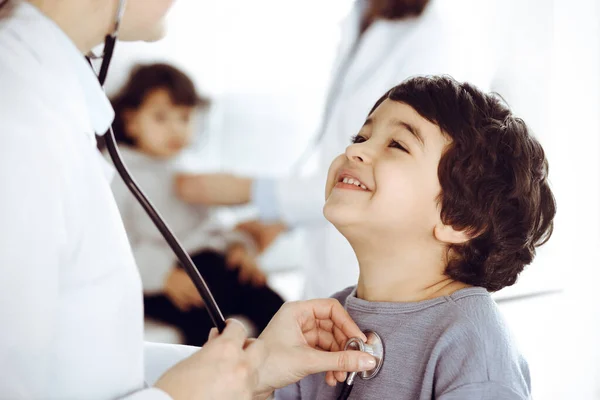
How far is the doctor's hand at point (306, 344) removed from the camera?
0.83m

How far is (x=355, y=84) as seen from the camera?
1435 millimetres

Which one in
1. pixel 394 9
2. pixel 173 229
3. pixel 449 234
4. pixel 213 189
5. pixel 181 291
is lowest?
pixel 181 291

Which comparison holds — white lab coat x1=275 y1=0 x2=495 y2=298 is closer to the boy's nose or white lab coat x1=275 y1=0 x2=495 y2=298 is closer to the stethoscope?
the boy's nose

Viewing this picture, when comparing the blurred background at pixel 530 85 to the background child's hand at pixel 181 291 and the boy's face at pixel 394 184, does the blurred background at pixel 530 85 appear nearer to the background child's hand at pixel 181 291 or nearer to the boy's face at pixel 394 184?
the background child's hand at pixel 181 291

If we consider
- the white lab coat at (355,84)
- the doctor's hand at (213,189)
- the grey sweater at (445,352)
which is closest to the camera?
the grey sweater at (445,352)

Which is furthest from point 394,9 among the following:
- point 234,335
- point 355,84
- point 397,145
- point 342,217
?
point 234,335

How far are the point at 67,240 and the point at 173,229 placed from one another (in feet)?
4.61

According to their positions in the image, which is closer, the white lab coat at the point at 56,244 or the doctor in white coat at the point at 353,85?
the white lab coat at the point at 56,244

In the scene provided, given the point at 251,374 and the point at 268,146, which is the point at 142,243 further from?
the point at 251,374

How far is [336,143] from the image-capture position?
1430 millimetres

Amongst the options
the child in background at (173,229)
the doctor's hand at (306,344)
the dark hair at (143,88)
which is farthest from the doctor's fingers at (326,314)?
the dark hair at (143,88)

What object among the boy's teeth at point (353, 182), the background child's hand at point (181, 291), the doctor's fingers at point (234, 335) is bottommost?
the background child's hand at point (181, 291)

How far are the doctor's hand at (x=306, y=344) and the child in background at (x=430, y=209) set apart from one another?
0.14ft

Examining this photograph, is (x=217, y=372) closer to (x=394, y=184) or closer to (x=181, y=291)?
(x=394, y=184)
